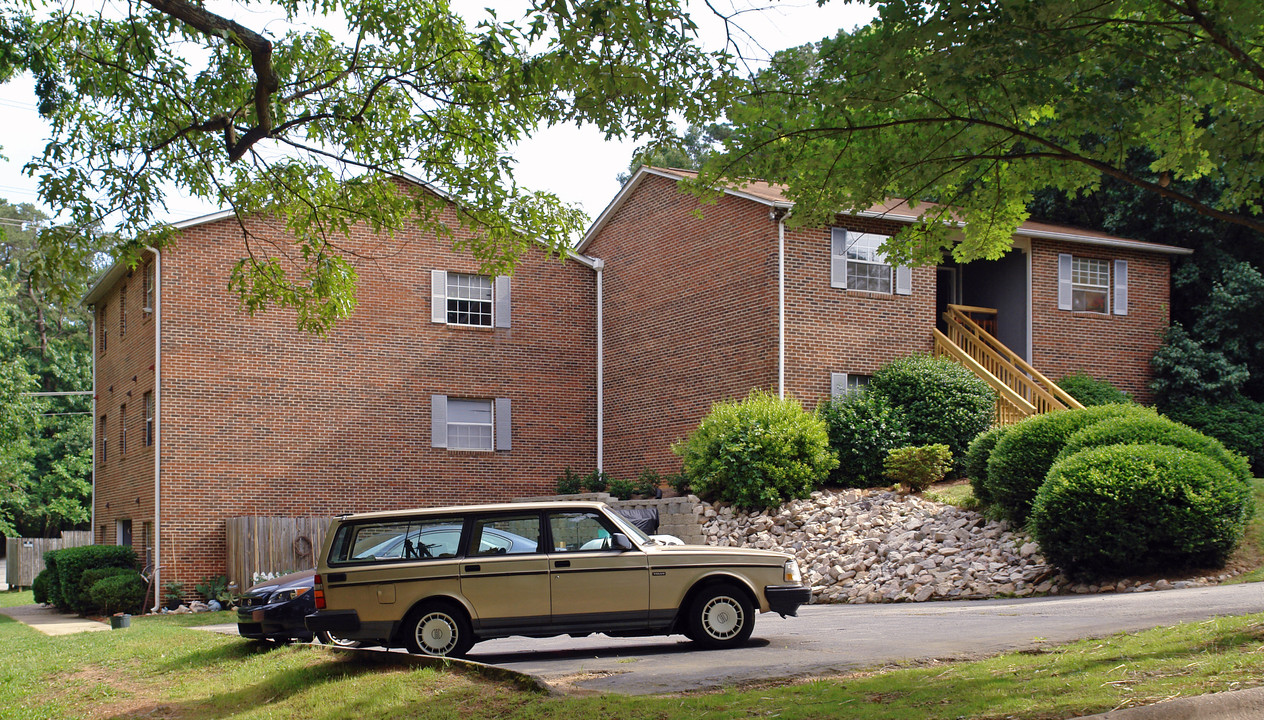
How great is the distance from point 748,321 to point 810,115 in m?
13.5

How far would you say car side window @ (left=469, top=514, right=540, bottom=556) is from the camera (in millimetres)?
11836

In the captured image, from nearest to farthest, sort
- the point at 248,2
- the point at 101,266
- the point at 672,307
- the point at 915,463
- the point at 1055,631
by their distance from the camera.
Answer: the point at 1055,631
the point at 248,2
the point at 915,463
the point at 672,307
the point at 101,266

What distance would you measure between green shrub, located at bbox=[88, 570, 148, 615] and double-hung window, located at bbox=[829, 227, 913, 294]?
51.3ft

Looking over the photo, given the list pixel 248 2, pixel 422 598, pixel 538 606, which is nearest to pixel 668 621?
pixel 538 606

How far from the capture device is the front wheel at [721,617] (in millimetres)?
11828

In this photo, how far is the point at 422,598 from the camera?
11.6m

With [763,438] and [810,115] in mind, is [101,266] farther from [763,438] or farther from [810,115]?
[810,115]

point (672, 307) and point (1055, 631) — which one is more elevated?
point (672, 307)

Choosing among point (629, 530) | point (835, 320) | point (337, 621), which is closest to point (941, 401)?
point (835, 320)

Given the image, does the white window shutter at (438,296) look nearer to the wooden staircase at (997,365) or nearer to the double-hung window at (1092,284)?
the wooden staircase at (997,365)

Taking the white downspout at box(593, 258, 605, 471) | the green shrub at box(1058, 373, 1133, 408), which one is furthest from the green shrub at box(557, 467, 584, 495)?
the green shrub at box(1058, 373, 1133, 408)

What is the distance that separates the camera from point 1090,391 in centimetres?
2581

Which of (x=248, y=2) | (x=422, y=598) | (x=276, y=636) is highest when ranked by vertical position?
(x=248, y=2)

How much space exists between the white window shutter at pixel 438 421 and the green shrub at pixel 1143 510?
14699 millimetres
